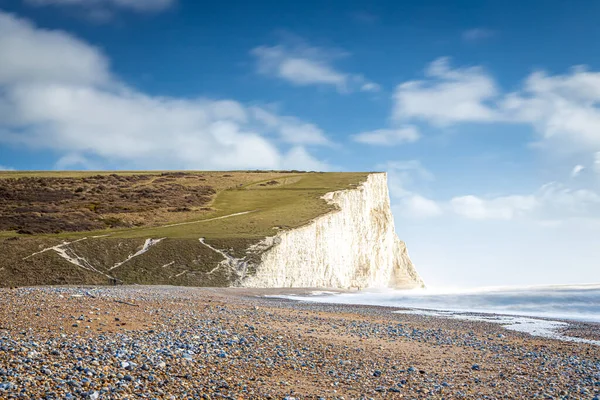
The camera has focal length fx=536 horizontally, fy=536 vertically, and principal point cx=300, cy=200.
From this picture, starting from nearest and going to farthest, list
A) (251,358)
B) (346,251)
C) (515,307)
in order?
(251,358)
(515,307)
(346,251)

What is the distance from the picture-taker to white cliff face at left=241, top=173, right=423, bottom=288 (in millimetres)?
51969

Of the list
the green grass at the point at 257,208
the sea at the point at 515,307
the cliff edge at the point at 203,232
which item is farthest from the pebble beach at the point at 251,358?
the green grass at the point at 257,208

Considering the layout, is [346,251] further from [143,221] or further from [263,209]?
[143,221]

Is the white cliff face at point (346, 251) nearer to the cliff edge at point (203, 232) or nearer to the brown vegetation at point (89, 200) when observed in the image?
the cliff edge at point (203, 232)

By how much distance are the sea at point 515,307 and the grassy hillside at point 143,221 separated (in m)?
12.8

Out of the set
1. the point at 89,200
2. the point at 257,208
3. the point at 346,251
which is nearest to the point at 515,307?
the point at 346,251

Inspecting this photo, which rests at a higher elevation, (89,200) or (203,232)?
(89,200)

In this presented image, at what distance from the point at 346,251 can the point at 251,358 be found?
54.9m

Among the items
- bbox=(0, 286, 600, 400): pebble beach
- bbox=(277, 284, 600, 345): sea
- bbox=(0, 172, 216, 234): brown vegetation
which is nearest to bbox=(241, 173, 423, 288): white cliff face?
bbox=(277, 284, 600, 345): sea

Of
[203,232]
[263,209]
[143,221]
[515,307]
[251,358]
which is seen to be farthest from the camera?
[263,209]

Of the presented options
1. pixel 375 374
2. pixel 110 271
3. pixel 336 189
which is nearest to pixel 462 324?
pixel 375 374

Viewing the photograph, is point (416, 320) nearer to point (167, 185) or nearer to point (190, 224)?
point (190, 224)

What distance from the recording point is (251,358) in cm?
1285

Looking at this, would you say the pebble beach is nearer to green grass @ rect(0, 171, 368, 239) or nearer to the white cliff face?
the white cliff face
